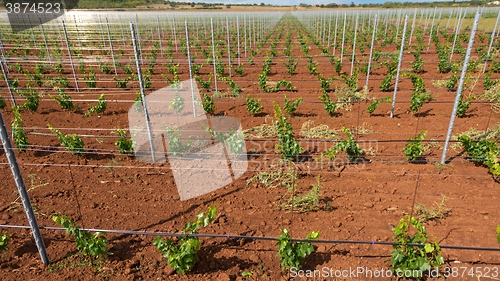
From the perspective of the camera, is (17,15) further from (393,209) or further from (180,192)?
(393,209)

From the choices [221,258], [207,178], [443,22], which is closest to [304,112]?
[207,178]

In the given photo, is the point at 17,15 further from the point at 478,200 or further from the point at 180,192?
the point at 478,200

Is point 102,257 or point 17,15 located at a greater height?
point 17,15

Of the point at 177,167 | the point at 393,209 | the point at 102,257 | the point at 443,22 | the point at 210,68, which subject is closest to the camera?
the point at 102,257

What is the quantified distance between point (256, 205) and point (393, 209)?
1.79 metres

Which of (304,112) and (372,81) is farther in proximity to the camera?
(372,81)

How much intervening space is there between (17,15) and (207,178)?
32.9 m

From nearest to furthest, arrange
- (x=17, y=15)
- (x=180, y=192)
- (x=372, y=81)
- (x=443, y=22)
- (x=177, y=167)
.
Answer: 1. (x=180, y=192)
2. (x=177, y=167)
3. (x=372, y=81)
4. (x=17, y=15)
5. (x=443, y=22)

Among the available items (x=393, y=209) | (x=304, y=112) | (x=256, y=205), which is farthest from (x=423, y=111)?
(x=256, y=205)

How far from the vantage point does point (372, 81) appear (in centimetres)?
1067

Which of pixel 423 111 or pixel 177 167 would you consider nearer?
pixel 177 167

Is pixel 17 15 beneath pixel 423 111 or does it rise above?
above

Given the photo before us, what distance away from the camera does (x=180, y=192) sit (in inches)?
185

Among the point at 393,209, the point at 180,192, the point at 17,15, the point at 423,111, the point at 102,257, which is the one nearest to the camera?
the point at 102,257
